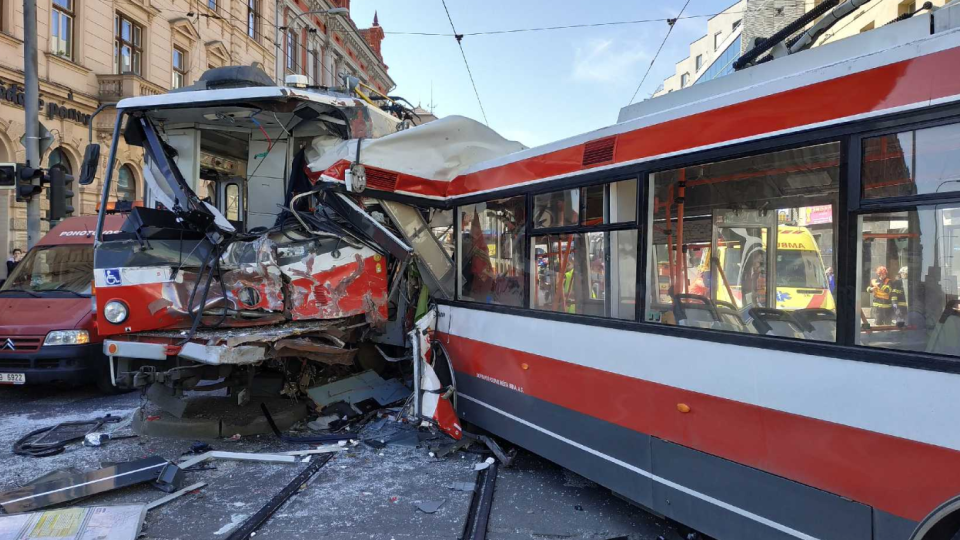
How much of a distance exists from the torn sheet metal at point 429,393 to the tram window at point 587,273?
138cm

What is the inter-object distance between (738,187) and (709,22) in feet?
175

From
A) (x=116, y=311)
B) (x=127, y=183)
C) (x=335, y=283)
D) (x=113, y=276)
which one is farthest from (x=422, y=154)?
(x=127, y=183)

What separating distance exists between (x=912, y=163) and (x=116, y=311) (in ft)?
19.1

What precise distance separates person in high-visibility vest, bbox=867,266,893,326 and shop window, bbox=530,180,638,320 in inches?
55.4

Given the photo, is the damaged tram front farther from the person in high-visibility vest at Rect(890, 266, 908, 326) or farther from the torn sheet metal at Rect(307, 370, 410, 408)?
the person in high-visibility vest at Rect(890, 266, 908, 326)

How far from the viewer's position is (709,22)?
161ft

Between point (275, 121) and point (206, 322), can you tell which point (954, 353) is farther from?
point (275, 121)

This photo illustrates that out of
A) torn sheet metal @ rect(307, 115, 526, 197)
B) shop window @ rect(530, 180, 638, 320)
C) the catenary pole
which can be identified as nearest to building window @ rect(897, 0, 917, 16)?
torn sheet metal @ rect(307, 115, 526, 197)

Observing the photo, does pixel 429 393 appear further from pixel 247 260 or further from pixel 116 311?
pixel 116 311

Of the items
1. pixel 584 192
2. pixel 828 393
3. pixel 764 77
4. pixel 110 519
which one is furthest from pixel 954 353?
pixel 110 519

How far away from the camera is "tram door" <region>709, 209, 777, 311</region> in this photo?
3148 millimetres

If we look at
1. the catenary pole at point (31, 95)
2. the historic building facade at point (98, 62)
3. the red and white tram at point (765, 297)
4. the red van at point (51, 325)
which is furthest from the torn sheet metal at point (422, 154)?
the catenary pole at point (31, 95)

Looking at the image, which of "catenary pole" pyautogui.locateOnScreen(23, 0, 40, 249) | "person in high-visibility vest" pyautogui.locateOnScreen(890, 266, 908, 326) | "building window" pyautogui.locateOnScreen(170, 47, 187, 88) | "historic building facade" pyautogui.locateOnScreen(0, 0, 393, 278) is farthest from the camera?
"building window" pyautogui.locateOnScreen(170, 47, 187, 88)

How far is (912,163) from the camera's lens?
8.10 ft
